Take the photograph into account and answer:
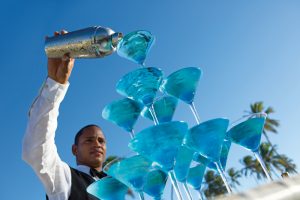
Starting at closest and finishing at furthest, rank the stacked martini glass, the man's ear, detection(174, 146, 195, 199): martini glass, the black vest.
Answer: the stacked martini glass
detection(174, 146, 195, 199): martini glass
the black vest
the man's ear

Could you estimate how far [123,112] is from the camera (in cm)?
248

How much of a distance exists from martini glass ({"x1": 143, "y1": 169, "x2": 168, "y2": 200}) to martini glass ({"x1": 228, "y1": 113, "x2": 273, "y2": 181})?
488 millimetres

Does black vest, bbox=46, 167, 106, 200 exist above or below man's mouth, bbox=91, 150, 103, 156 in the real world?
below

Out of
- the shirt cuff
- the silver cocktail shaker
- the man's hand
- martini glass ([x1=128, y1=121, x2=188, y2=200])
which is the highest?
the silver cocktail shaker

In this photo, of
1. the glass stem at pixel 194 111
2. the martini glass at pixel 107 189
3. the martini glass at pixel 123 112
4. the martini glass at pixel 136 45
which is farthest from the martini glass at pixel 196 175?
the martini glass at pixel 136 45

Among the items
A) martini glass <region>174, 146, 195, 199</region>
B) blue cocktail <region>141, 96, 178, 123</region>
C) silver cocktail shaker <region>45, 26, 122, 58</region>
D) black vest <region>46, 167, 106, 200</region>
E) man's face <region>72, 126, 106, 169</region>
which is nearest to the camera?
martini glass <region>174, 146, 195, 199</region>

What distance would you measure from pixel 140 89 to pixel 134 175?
61 cm

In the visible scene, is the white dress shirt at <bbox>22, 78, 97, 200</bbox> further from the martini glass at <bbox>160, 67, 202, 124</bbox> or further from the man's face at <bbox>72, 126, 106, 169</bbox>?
the man's face at <bbox>72, 126, 106, 169</bbox>

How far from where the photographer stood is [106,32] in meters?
2.22

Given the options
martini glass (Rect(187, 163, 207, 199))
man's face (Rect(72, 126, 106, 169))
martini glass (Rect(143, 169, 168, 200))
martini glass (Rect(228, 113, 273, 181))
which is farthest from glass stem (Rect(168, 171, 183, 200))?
man's face (Rect(72, 126, 106, 169))

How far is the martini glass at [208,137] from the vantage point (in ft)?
6.10

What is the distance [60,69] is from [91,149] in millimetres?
1260

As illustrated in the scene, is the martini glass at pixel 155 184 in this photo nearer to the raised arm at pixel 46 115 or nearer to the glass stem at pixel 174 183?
the glass stem at pixel 174 183

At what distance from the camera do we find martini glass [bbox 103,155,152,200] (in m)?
1.93
